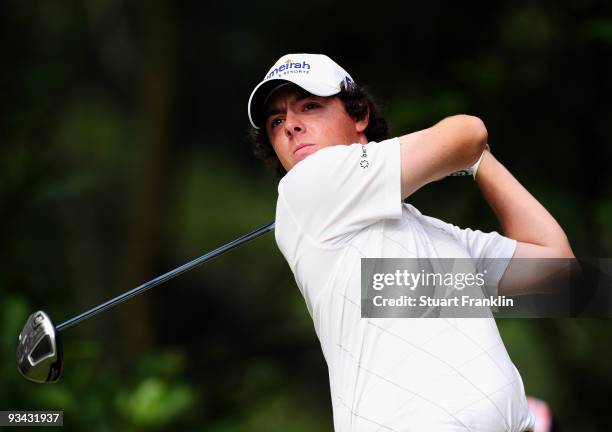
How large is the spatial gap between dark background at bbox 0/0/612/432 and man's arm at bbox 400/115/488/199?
284cm

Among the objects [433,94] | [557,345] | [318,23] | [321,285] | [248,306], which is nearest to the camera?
[321,285]

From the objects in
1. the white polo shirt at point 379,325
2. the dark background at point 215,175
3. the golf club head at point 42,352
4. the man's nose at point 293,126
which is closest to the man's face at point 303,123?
the man's nose at point 293,126

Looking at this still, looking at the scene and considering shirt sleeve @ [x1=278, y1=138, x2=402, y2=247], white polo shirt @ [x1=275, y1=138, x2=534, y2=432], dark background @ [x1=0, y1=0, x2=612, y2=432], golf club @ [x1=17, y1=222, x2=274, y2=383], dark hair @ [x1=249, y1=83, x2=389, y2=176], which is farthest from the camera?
dark background @ [x1=0, y1=0, x2=612, y2=432]

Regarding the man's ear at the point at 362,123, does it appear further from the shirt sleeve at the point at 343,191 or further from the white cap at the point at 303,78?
the shirt sleeve at the point at 343,191

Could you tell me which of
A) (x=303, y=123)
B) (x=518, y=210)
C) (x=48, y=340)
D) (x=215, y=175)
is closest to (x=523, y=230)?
(x=518, y=210)

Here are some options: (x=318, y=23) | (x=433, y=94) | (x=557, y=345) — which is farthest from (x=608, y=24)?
(x=557, y=345)

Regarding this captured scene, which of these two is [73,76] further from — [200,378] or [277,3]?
[200,378]

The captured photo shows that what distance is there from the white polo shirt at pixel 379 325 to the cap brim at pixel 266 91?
0.20 m

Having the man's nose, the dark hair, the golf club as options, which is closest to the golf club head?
the golf club

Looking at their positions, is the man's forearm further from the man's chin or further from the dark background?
the dark background

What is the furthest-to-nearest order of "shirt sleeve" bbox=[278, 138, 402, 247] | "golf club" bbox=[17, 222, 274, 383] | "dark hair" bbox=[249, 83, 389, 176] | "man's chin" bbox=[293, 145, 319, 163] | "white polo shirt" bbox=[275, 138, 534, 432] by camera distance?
"golf club" bbox=[17, 222, 274, 383], "dark hair" bbox=[249, 83, 389, 176], "man's chin" bbox=[293, 145, 319, 163], "shirt sleeve" bbox=[278, 138, 402, 247], "white polo shirt" bbox=[275, 138, 534, 432]

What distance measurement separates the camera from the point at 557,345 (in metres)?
6.34

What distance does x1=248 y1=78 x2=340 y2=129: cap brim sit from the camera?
238 centimetres

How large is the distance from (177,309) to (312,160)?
19.0 feet
